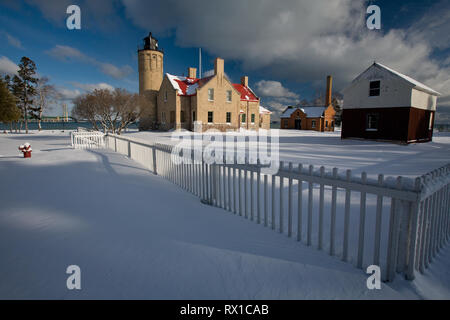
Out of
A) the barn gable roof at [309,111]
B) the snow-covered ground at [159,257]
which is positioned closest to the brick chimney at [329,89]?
the barn gable roof at [309,111]

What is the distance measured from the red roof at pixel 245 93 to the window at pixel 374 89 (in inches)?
746

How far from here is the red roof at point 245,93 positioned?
35.3 meters

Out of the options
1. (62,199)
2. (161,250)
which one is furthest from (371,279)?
(62,199)

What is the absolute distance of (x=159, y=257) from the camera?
281cm

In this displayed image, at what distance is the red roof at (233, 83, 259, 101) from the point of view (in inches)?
1390

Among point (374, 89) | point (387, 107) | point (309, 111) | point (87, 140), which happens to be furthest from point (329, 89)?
point (87, 140)

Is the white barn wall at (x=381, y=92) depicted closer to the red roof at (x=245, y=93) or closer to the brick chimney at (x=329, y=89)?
the red roof at (x=245, y=93)

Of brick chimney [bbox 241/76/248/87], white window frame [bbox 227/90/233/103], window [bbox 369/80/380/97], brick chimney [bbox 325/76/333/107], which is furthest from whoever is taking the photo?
brick chimney [bbox 325/76/333/107]

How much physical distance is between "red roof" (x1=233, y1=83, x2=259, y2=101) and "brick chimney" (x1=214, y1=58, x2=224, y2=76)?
6.53 meters

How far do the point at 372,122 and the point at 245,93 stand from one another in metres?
21.4

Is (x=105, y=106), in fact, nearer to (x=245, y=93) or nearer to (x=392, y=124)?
(x=245, y=93)

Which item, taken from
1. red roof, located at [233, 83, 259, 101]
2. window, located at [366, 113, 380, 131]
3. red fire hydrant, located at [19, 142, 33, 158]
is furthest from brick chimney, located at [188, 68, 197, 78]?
red fire hydrant, located at [19, 142, 33, 158]

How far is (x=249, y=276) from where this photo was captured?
250cm

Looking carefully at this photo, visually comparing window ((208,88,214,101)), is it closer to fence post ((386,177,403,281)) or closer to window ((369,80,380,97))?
window ((369,80,380,97))
